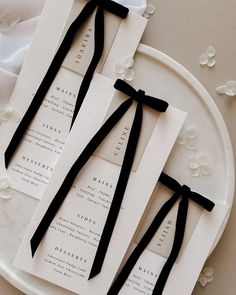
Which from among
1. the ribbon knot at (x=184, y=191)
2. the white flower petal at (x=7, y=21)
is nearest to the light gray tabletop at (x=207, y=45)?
the ribbon knot at (x=184, y=191)

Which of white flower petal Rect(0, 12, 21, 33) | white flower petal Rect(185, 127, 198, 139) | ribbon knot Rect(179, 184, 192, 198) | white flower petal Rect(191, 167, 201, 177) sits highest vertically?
white flower petal Rect(0, 12, 21, 33)

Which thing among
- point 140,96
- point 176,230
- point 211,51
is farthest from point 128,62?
point 176,230

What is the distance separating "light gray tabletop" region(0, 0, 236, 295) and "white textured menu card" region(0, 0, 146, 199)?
0.26ft

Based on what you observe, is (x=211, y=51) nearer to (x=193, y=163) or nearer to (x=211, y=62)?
(x=211, y=62)

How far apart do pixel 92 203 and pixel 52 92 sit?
0.19 m

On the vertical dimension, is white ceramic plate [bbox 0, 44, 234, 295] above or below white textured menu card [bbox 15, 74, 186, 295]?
above

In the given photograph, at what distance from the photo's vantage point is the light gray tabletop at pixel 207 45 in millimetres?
806

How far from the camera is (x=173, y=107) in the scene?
0.73 m

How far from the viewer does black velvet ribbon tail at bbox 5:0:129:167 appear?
74 cm

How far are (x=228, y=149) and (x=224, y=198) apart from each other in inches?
3.2

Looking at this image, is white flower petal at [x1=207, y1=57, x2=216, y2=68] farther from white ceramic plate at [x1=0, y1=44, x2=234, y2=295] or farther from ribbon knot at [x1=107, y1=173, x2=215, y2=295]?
ribbon knot at [x1=107, y1=173, x2=215, y2=295]

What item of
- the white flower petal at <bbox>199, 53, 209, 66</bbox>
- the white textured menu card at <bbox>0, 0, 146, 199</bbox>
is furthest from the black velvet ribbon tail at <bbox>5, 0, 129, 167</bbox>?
the white flower petal at <bbox>199, 53, 209, 66</bbox>

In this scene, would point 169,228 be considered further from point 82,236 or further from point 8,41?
point 8,41

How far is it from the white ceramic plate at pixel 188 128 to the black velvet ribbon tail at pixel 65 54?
7cm
